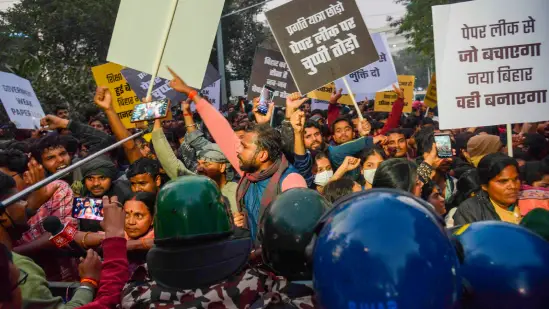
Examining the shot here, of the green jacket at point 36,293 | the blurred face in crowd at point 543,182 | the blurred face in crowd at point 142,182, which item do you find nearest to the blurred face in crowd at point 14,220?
the green jacket at point 36,293

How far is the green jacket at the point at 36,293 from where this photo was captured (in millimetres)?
2268

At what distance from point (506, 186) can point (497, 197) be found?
0.30 ft

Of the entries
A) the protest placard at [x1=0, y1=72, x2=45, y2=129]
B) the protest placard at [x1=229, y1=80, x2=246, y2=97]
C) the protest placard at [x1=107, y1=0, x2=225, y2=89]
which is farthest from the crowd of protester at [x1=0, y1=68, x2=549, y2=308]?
the protest placard at [x1=229, y1=80, x2=246, y2=97]

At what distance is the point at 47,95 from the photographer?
16.4 meters

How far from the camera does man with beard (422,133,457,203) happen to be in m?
4.98

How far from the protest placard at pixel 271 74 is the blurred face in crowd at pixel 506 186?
557 centimetres

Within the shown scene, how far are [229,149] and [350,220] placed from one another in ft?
8.53

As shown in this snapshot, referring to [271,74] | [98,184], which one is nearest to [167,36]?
[98,184]

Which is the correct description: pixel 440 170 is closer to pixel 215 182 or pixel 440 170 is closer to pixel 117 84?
pixel 215 182

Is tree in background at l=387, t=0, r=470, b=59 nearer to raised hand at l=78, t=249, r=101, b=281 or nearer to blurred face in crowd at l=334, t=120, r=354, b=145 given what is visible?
blurred face in crowd at l=334, t=120, r=354, b=145

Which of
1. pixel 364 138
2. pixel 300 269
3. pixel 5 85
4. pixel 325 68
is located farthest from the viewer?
pixel 5 85

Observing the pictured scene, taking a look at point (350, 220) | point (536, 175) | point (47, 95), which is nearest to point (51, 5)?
point (47, 95)

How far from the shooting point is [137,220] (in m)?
3.74

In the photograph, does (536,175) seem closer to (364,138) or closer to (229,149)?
(364,138)
